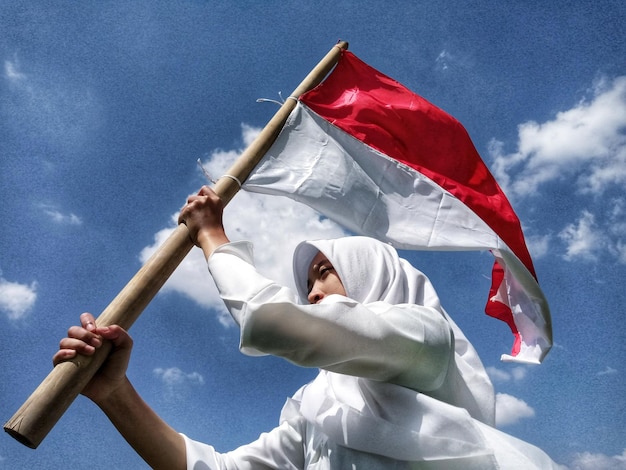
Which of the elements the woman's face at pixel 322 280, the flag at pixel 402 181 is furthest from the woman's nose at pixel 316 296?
the flag at pixel 402 181

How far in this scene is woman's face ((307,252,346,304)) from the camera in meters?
3.57

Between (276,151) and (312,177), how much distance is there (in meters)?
0.36

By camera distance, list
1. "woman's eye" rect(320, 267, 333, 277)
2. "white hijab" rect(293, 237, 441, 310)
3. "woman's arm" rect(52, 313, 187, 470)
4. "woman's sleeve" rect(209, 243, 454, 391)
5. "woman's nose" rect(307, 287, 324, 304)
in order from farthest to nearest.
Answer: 1. "woman's eye" rect(320, 267, 333, 277)
2. "woman's nose" rect(307, 287, 324, 304)
3. "white hijab" rect(293, 237, 441, 310)
4. "woman's arm" rect(52, 313, 187, 470)
5. "woman's sleeve" rect(209, 243, 454, 391)

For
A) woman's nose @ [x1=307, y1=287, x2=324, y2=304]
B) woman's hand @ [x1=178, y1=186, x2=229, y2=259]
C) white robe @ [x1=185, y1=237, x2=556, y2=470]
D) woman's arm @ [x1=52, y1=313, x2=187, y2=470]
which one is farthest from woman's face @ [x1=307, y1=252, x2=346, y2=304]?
woman's arm @ [x1=52, y1=313, x2=187, y2=470]

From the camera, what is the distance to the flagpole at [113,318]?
2.38 m

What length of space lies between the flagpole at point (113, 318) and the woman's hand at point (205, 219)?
6 centimetres

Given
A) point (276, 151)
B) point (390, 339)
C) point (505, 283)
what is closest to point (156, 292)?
point (390, 339)

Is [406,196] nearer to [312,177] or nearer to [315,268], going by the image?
[312,177]

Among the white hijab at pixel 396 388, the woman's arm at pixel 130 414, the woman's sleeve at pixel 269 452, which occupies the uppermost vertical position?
the white hijab at pixel 396 388

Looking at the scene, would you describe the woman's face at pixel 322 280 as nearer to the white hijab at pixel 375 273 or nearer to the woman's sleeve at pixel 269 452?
the white hijab at pixel 375 273

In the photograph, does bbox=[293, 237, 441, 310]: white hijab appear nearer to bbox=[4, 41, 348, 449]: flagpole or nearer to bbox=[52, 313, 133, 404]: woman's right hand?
bbox=[4, 41, 348, 449]: flagpole

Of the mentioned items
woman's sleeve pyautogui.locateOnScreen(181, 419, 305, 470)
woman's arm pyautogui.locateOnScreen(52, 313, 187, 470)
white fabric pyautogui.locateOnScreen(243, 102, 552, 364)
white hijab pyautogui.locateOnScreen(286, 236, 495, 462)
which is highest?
white fabric pyautogui.locateOnScreen(243, 102, 552, 364)

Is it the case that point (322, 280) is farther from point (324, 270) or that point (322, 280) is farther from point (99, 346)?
point (99, 346)

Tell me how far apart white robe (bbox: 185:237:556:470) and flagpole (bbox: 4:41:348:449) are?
433 mm
